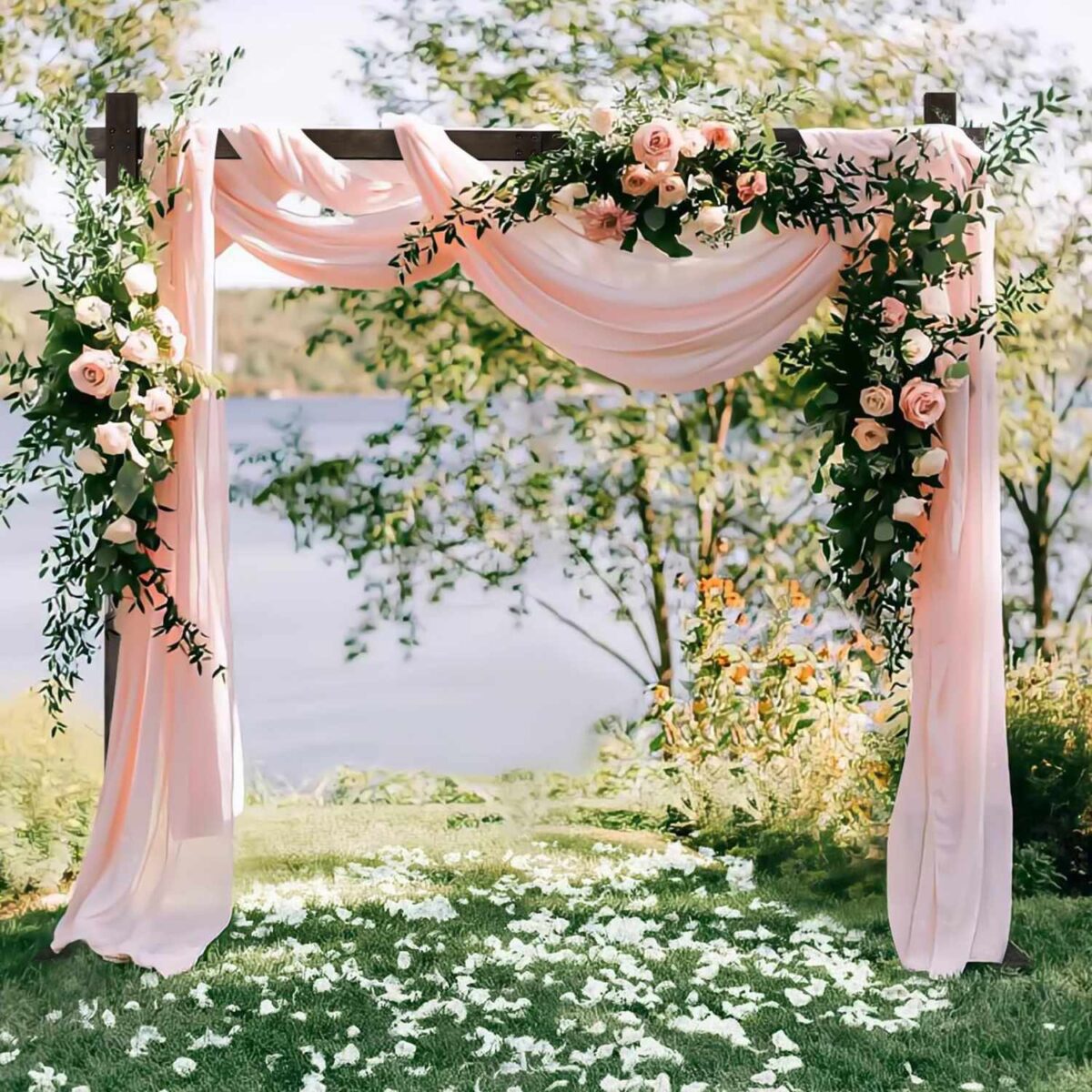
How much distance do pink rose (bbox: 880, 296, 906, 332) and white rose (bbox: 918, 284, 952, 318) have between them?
0.06 metres

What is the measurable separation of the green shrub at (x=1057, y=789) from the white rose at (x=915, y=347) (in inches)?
56.6

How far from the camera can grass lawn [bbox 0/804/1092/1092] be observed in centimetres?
298

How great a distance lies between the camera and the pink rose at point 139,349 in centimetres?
331

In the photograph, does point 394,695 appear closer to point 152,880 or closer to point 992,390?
point 152,880

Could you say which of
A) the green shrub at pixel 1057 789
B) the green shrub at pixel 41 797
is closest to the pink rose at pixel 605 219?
the green shrub at pixel 1057 789

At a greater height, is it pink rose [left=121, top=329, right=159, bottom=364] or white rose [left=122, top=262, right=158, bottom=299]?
Result: white rose [left=122, top=262, right=158, bottom=299]

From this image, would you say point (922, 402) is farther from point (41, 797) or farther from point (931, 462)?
point (41, 797)

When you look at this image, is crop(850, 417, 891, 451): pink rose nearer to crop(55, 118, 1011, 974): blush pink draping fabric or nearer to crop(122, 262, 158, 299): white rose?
crop(55, 118, 1011, 974): blush pink draping fabric

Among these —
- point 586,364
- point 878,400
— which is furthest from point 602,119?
point 878,400

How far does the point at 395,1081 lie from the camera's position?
2934 mm

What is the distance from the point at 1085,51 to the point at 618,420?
7.57ft

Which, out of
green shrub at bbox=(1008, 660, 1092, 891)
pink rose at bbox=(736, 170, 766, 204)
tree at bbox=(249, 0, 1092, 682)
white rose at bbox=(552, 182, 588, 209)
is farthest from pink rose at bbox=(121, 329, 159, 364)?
green shrub at bbox=(1008, 660, 1092, 891)

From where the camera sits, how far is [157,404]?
131 inches

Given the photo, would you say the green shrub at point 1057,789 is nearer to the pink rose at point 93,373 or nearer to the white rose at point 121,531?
the white rose at point 121,531
